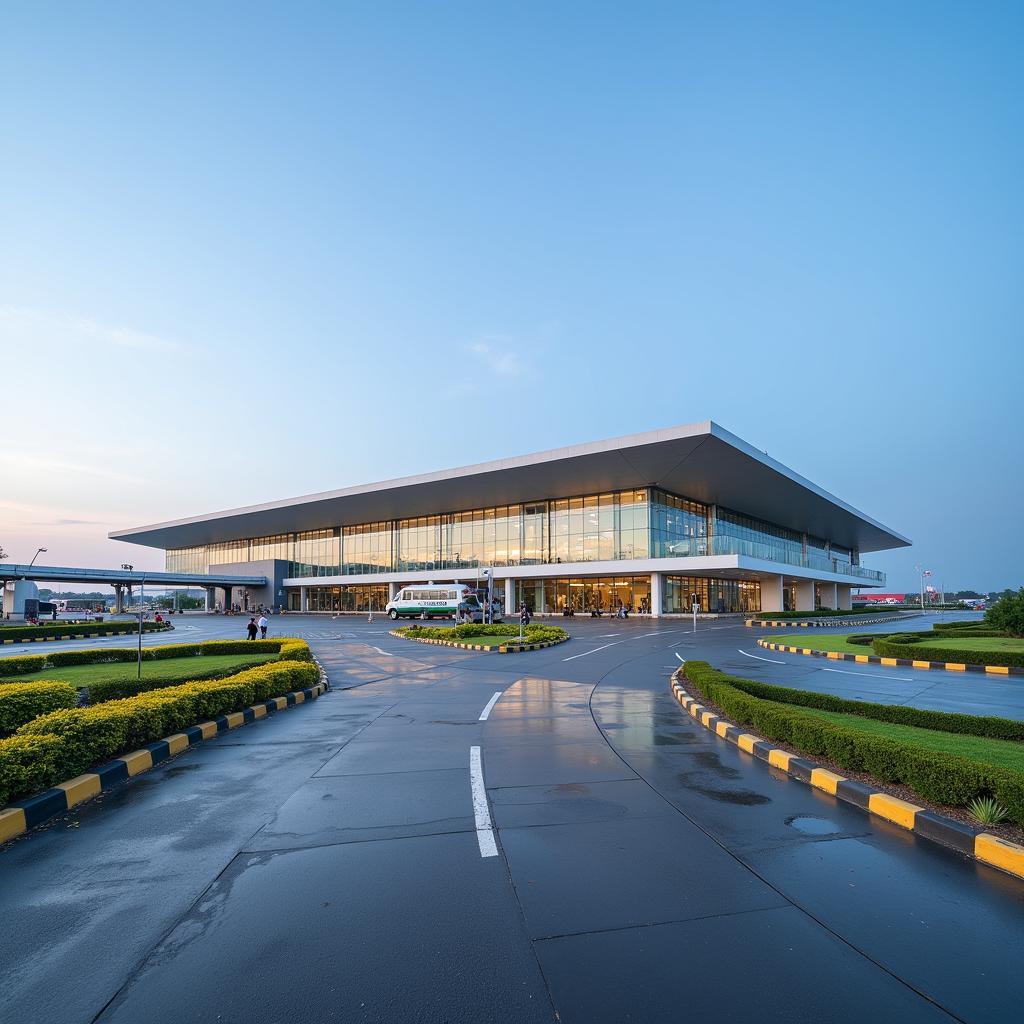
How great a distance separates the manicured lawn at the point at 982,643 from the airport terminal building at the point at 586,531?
15.5 metres

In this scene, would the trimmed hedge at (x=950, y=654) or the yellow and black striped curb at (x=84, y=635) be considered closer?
the trimmed hedge at (x=950, y=654)

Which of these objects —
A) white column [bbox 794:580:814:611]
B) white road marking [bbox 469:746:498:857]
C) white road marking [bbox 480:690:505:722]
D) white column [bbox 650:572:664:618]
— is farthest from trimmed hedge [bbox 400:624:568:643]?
white column [bbox 794:580:814:611]

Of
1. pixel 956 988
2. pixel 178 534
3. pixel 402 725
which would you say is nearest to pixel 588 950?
pixel 956 988

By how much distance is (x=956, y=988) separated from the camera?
309cm

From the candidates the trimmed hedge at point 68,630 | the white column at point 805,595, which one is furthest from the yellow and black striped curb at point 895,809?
the white column at point 805,595

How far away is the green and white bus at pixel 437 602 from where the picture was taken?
153 feet

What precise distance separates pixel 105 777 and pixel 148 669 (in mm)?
10865

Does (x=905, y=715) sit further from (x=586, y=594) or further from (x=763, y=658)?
(x=586, y=594)

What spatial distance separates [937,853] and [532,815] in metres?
3.23

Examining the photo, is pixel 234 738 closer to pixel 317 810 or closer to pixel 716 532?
pixel 317 810

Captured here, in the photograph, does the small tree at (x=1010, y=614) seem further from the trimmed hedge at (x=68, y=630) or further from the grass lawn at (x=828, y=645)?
the trimmed hedge at (x=68, y=630)

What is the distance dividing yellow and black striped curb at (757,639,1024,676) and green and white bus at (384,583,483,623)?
89.4ft

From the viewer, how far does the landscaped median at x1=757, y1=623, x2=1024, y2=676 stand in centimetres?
1664

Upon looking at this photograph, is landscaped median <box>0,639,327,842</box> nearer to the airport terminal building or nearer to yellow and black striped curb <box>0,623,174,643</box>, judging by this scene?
yellow and black striped curb <box>0,623,174,643</box>
